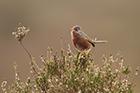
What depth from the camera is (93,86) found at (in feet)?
25.6

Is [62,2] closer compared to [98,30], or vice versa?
[98,30]

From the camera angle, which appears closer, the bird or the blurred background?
the bird

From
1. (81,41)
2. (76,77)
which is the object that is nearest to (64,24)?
(81,41)

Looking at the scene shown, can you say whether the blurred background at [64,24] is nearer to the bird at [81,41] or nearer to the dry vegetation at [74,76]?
the bird at [81,41]

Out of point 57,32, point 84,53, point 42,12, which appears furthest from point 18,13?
point 84,53

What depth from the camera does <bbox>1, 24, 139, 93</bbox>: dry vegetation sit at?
308 inches

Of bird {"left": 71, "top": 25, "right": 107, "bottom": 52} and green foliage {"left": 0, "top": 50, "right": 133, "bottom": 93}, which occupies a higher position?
bird {"left": 71, "top": 25, "right": 107, "bottom": 52}

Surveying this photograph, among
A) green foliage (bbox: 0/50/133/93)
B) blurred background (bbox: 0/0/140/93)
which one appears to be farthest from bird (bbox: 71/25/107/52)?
blurred background (bbox: 0/0/140/93)

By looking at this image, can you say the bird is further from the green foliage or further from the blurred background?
the blurred background

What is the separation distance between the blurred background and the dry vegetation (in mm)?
10867

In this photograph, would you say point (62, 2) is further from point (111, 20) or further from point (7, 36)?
point (7, 36)

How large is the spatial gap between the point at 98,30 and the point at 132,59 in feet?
9.95

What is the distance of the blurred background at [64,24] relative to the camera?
818 inches

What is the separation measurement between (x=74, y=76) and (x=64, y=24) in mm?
16528
